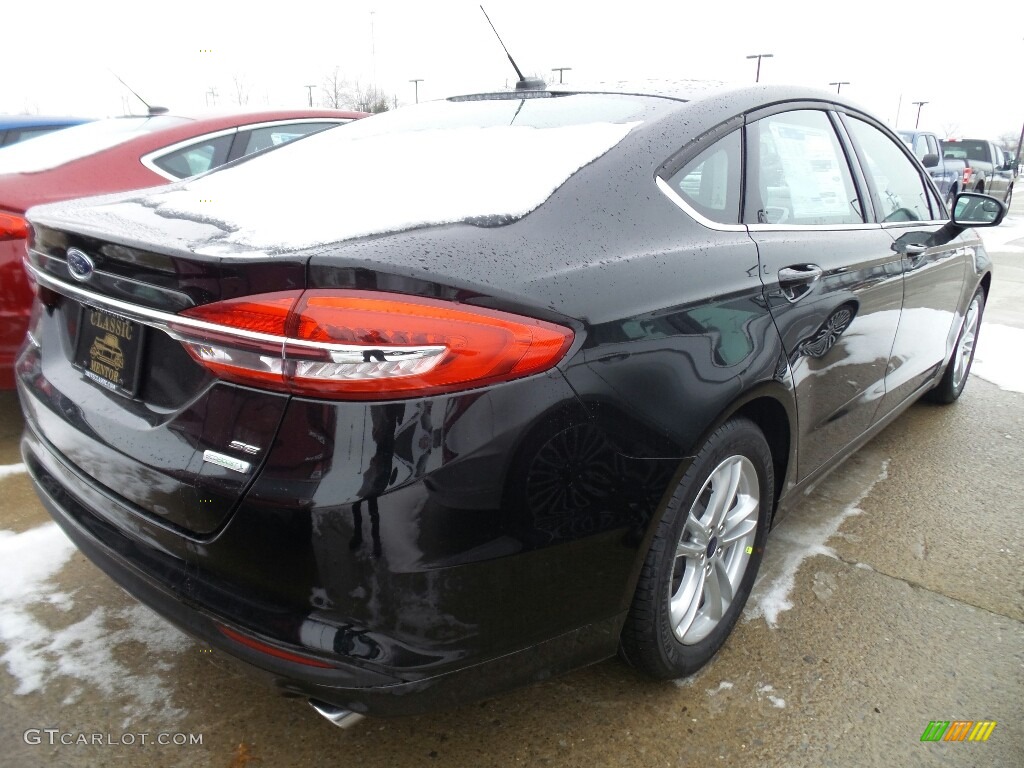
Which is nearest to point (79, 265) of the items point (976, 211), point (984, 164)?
point (976, 211)

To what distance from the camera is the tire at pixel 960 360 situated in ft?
13.5

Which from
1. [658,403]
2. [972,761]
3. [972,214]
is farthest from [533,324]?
[972,214]

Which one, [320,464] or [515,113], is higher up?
[515,113]

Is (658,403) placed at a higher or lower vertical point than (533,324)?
lower

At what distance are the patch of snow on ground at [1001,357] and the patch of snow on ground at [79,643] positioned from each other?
16.1 ft

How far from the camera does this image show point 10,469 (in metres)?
3.17

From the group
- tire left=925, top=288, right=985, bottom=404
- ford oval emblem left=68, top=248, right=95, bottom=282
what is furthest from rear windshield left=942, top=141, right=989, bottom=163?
ford oval emblem left=68, top=248, right=95, bottom=282

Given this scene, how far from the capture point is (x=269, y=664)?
4.57ft

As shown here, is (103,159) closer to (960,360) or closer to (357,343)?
(357,343)

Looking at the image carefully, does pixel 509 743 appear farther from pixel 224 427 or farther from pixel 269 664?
pixel 224 427

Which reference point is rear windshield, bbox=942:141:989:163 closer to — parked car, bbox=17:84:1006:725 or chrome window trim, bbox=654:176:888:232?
chrome window trim, bbox=654:176:888:232

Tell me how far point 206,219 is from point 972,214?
3.20 meters

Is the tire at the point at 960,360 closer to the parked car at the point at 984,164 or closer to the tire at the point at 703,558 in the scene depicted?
the tire at the point at 703,558

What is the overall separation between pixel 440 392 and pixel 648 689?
3.91 ft
